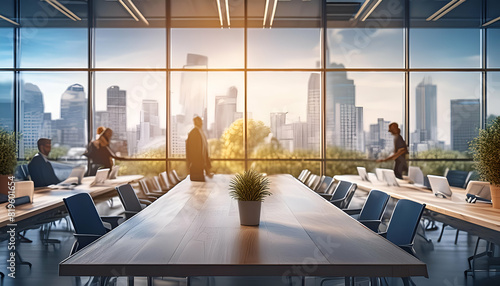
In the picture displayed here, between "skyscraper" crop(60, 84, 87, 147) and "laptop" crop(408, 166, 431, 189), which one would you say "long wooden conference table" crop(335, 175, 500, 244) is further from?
"skyscraper" crop(60, 84, 87, 147)

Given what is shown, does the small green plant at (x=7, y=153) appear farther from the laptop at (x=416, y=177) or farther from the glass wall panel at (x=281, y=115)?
the glass wall panel at (x=281, y=115)

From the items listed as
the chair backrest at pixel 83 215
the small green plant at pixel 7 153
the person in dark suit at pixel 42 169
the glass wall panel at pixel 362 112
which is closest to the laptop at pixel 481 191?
the chair backrest at pixel 83 215

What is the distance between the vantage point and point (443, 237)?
6.25 metres

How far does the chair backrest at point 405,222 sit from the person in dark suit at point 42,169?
454 centimetres

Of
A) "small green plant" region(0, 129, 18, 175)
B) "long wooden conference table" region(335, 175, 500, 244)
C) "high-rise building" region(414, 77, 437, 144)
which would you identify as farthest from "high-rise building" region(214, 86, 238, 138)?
"small green plant" region(0, 129, 18, 175)

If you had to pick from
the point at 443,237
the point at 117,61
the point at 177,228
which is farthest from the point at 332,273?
the point at 117,61

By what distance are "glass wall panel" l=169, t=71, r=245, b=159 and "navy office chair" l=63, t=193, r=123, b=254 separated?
5.28 metres

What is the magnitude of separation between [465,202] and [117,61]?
7.12 m

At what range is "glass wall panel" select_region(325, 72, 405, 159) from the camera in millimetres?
8633

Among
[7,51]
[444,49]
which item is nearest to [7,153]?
[7,51]

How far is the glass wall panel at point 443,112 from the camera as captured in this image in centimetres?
864

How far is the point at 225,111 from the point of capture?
342 inches

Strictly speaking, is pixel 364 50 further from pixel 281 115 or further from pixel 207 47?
pixel 207 47

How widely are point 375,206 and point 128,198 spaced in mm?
2462
